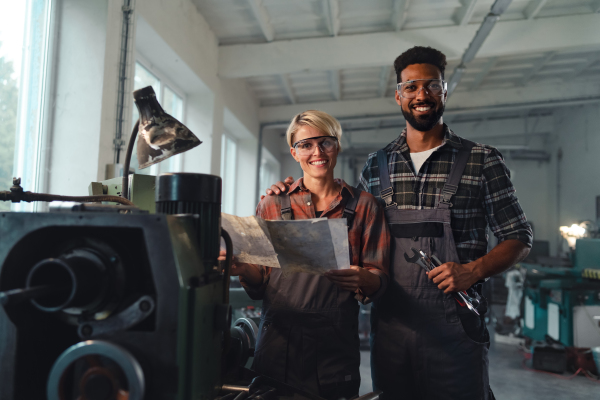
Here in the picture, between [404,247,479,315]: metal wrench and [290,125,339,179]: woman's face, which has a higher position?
[290,125,339,179]: woman's face

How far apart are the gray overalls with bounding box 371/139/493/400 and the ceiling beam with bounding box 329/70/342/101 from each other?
13.0ft

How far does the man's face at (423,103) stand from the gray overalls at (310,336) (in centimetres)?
60

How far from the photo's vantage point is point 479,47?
3701 millimetres

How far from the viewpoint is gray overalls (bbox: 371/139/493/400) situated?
3.81 feet

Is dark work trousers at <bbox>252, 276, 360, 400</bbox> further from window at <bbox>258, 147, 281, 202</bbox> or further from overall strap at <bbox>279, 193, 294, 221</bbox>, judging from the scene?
window at <bbox>258, 147, 281, 202</bbox>

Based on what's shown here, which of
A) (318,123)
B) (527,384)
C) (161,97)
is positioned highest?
(161,97)

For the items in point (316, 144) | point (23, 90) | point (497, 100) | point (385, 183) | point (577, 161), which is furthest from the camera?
point (577, 161)

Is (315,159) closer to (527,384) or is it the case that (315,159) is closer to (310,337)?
(310,337)

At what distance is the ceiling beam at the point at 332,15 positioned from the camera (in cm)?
345

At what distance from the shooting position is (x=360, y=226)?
1187mm

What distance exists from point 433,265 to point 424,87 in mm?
554

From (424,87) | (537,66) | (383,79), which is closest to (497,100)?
(537,66)

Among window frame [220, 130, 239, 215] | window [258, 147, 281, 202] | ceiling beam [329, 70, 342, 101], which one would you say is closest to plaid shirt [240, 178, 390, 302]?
ceiling beam [329, 70, 342, 101]

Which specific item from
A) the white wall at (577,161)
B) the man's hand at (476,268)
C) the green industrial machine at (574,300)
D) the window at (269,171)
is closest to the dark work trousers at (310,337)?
the man's hand at (476,268)
